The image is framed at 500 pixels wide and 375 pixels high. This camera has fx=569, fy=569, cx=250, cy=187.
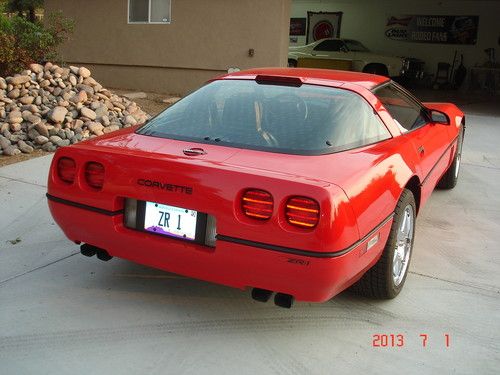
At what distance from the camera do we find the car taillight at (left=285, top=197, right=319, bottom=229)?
2.59m

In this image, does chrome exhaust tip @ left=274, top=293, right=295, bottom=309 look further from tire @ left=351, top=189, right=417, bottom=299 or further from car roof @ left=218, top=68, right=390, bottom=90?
car roof @ left=218, top=68, right=390, bottom=90

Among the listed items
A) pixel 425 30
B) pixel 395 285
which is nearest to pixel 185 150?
pixel 395 285

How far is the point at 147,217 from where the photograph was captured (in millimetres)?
2957

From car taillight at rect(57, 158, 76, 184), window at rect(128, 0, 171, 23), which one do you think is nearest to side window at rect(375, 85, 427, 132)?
car taillight at rect(57, 158, 76, 184)

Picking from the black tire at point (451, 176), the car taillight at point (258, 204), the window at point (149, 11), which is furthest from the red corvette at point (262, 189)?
the window at point (149, 11)

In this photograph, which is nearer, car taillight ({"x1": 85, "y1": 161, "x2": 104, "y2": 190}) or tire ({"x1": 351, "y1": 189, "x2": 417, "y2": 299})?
car taillight ({"x1": 85, "y1": 161, "x2": 104, "y2": 190})

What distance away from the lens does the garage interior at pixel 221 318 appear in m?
2.78

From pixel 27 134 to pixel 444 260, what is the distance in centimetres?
534

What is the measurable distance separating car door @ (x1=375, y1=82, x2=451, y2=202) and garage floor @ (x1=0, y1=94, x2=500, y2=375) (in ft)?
2.10

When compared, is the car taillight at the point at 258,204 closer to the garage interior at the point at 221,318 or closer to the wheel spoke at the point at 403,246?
the garage interior at the point at 221,318

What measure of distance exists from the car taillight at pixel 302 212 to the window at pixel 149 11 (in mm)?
11254
